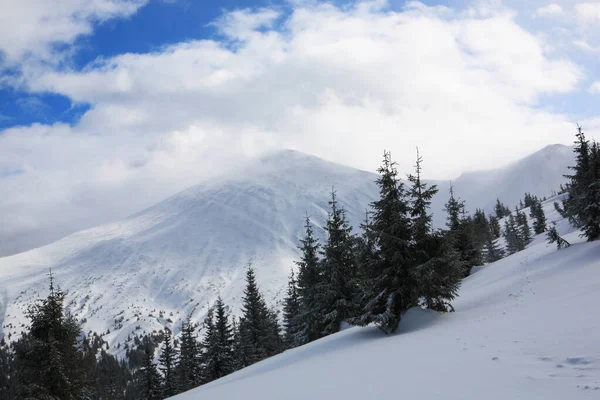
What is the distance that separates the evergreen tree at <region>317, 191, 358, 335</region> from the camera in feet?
90.0

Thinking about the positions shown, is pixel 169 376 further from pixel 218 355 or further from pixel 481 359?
pixel 481 359

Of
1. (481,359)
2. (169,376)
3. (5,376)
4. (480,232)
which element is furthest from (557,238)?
(5,376)

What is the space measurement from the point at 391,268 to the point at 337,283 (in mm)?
9112

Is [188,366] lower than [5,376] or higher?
higher

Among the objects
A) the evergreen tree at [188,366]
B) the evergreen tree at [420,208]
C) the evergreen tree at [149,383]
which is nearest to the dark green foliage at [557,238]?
the evergreen tree at [420,208]

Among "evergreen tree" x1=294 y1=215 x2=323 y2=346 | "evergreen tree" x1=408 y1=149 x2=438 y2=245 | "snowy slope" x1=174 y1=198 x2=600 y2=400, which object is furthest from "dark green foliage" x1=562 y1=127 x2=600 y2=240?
"evergreen tree" x1=294 y1=215 x2=323 y2=346

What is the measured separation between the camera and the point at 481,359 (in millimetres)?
9195

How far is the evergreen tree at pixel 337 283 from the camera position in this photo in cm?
2744

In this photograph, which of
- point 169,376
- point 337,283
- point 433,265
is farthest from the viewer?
point 169,376

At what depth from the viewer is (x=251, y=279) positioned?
44.9 meters

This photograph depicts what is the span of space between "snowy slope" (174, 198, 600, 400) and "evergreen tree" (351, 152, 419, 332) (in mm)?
948

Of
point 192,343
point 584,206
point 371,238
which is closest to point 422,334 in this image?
point 371,238

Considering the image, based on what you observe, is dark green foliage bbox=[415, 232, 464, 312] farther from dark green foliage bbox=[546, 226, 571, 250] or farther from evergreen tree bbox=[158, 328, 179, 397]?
evergreen tree bbox=[158, 328, 179, 397]

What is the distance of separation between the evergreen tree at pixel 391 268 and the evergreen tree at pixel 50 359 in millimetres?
16270
